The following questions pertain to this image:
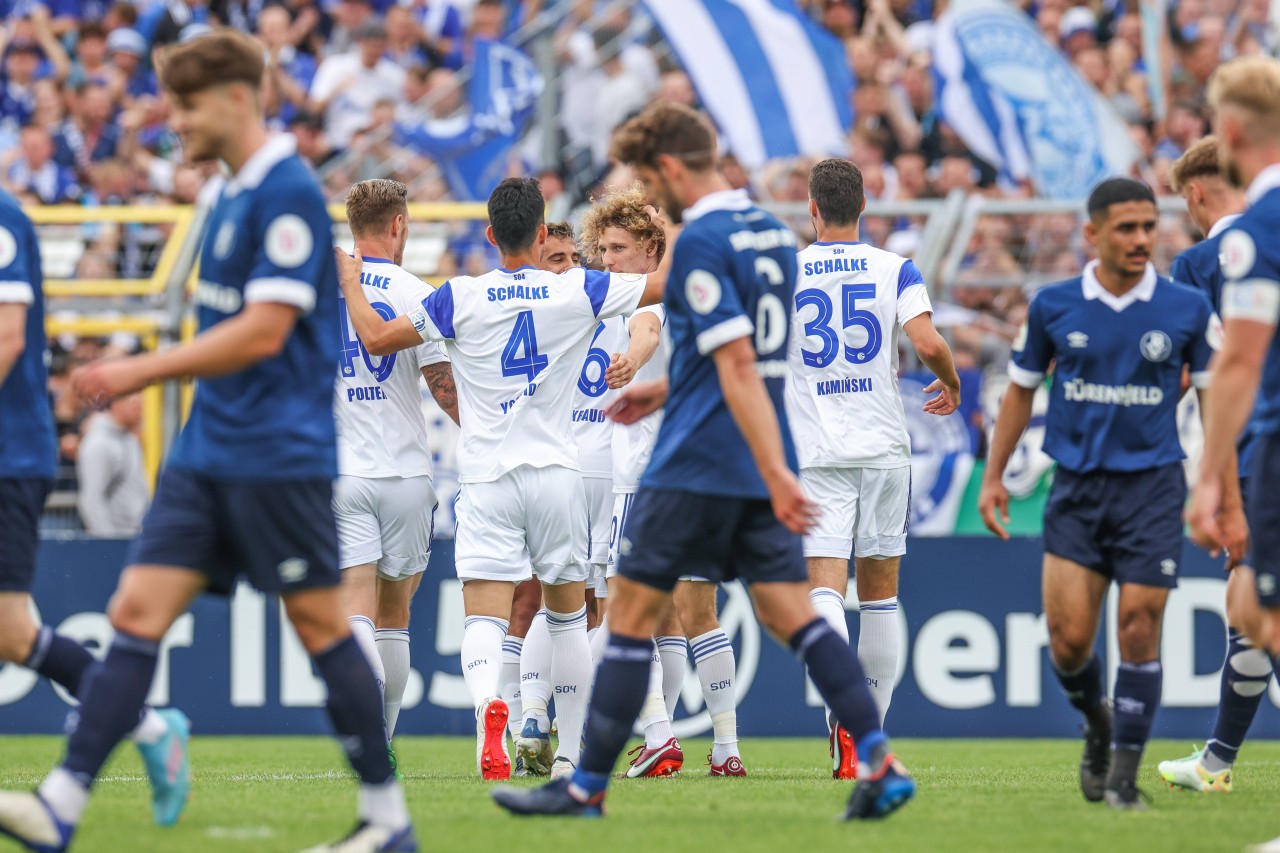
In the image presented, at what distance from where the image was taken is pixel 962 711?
39.4 feet

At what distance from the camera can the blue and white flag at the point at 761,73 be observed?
16.4 m

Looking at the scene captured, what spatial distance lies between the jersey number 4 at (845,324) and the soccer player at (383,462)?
5.99 feet

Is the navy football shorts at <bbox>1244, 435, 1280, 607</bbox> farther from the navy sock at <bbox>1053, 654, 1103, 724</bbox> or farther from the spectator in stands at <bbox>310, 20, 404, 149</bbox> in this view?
the spectator in stands at <bbox>310, 20, 404, 149</bbox>

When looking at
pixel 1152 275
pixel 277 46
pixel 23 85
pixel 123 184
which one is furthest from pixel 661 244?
pixel 23 85

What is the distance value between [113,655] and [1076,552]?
11.5ft

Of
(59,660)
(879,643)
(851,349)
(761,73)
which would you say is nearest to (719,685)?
(879,643)

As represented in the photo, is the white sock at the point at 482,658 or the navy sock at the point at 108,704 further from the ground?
the navy sock at the point at 108,704

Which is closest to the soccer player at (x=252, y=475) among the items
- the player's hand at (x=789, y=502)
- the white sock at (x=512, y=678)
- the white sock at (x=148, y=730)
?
the white sock at (x=148, y=730)

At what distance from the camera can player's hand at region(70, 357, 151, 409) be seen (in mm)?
5172

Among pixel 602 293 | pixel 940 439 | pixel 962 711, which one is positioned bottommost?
pixel 962 711

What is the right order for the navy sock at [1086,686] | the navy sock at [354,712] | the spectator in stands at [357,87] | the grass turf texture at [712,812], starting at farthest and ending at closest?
the spectator in stands at [357,87] < the navy sock at [1086,686] < the grass turf texture at [712,812] < the navy sock at [354,712]

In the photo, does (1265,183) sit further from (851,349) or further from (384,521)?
(384,521)

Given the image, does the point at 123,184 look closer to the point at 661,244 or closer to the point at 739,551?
the point at 661,244

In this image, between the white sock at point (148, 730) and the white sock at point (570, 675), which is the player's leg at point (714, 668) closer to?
the white sock at point (570, 675)
